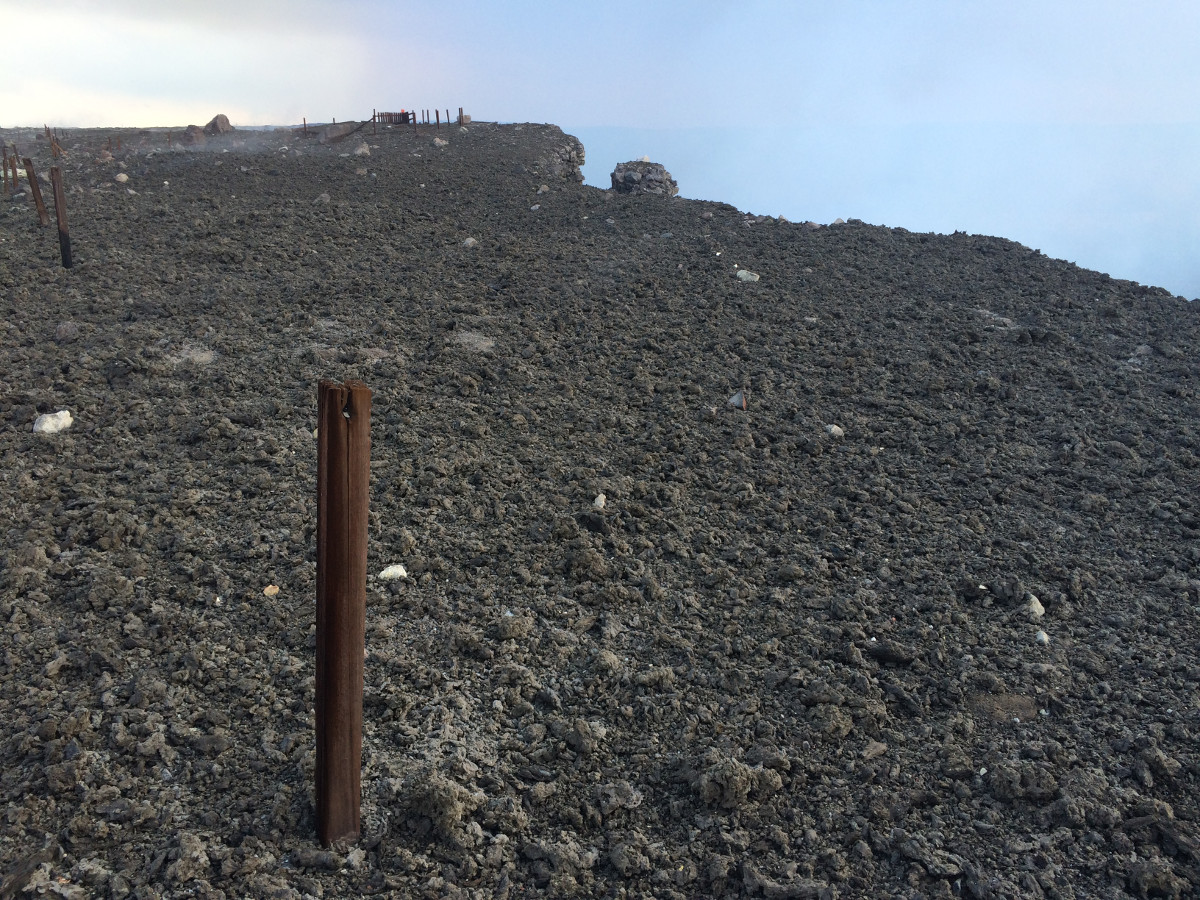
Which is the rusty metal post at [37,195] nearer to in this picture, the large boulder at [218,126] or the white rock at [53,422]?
the white rock at [53,422]

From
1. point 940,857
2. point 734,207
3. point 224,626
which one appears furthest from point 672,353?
point 734,207

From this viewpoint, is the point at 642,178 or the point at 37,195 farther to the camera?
the point at 642,178

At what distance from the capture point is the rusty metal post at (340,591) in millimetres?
2570

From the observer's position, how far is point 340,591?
270 cm

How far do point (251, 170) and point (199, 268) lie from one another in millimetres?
8048

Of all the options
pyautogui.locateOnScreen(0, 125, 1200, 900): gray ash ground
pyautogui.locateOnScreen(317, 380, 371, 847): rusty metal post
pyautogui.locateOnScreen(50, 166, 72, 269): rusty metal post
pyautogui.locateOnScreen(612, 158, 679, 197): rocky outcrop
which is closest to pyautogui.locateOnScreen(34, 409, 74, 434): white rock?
pyautogui.locateOnScreen(0, 125, 1200, 900): gray ash ground

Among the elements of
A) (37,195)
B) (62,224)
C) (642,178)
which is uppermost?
(642,178)

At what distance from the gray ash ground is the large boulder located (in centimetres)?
2136

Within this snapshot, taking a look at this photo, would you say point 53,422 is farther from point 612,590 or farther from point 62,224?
point 62,224

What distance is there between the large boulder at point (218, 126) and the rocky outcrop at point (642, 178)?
18.1 m

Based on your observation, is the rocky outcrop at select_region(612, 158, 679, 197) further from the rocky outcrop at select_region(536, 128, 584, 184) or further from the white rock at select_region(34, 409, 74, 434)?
the white rock at select_region(34, 409, 74, 434)

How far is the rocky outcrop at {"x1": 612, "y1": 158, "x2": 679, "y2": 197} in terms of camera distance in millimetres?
17656

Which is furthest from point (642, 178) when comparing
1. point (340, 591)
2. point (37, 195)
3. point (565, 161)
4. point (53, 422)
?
point (340, 591)

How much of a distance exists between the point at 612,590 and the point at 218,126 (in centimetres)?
3051
